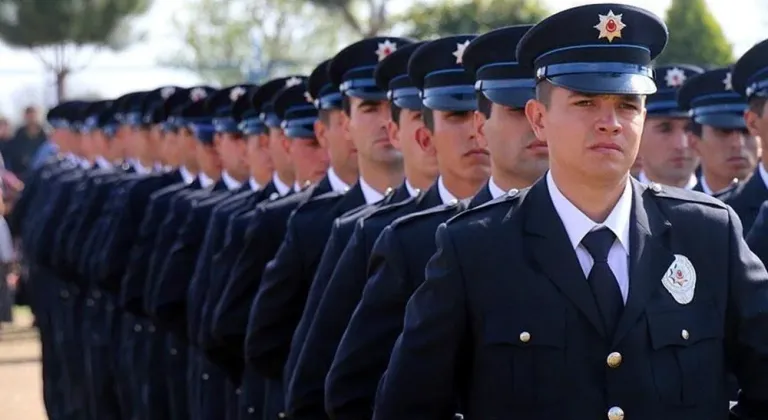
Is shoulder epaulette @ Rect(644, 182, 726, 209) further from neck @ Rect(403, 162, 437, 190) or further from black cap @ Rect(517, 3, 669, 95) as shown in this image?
neck @ Rect(403, 162, 437, 190)

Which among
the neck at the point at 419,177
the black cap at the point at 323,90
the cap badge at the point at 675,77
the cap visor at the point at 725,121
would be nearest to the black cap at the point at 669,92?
the cap badge at the point at 675,77

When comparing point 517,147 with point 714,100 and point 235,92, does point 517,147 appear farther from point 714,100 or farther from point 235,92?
point 235,92

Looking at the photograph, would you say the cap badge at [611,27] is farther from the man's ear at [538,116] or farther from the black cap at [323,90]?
the black cap at [323,90]

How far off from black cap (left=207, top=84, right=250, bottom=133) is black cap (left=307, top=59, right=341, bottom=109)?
→ 5.89 feet

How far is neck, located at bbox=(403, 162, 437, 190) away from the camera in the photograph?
5285 mm

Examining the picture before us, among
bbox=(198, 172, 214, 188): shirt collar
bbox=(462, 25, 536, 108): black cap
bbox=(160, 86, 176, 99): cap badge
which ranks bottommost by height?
bbox=(198, 172, 214, 188): shirt collar

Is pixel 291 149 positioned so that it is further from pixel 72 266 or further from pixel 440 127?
pixel 72 266

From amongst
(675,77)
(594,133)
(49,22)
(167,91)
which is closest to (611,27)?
(594,133)

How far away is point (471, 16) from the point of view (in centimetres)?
1393

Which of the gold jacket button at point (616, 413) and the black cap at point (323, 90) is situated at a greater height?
the black cap at point (323, 90)

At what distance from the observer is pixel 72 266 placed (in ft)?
38.8

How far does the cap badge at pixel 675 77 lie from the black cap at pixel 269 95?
162 centimetres

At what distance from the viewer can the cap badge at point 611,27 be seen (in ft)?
12.8

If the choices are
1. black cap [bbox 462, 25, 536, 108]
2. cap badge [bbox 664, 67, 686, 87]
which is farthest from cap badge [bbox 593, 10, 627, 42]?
cap badge [bbox 664, 67, 686, 87]
